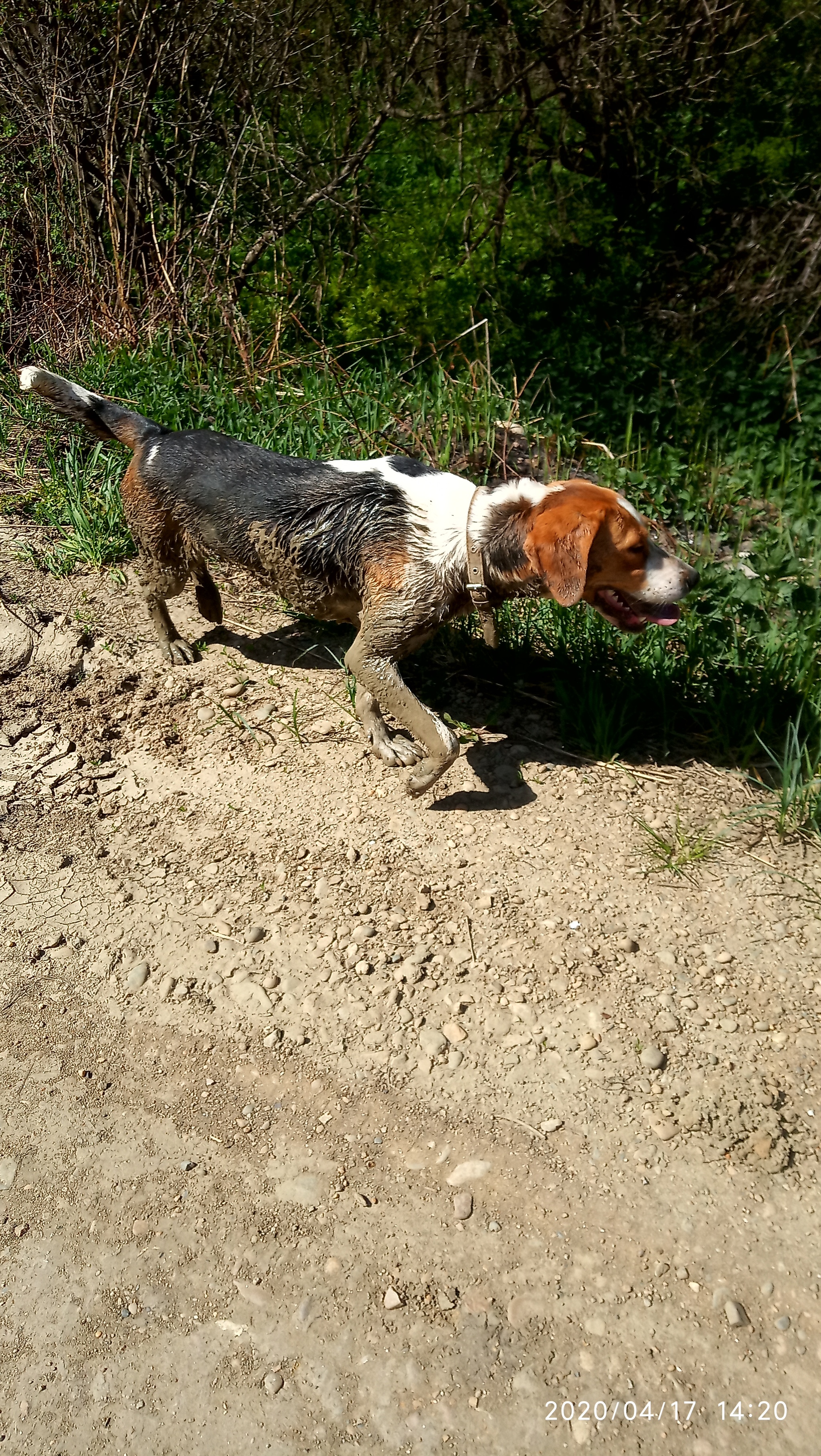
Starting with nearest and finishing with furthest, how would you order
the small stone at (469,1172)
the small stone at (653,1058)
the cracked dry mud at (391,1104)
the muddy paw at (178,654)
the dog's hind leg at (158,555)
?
the cracked dry mud at (391,1104) < the small stone at (469,1172) < the small stone at (653,1058) < the dog's hind leg at (158,555) < the muddy paw at (178,654)

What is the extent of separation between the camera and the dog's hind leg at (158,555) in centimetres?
431

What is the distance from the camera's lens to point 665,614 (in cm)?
373

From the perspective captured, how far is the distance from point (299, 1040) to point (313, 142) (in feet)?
20.3

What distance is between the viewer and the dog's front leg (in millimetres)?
3732

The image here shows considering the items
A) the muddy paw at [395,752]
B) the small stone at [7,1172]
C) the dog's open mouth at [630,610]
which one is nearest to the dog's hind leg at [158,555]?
the muddy paw at [395,752]

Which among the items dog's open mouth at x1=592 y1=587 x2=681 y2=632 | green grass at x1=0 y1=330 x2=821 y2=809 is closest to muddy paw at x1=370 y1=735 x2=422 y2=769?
green grass at x1=0 y1=330 x2=821 y2=809

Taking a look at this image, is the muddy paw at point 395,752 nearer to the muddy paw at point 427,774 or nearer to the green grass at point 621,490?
the muddy paw at point 427,774

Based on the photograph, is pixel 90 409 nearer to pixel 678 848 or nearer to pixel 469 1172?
pixel 678 848

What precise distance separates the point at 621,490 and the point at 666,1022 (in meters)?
3.29

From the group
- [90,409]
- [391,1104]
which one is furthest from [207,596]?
[391,1104]

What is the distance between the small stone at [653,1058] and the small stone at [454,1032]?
53cm

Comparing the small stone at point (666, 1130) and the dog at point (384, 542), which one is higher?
the dog at point (384, 542)

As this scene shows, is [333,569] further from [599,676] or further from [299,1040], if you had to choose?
[299,1040]

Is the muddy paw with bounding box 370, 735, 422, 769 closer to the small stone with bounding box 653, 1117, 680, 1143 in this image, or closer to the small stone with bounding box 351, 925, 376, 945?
the small stone with bounding box 351, 925, 376, 945
